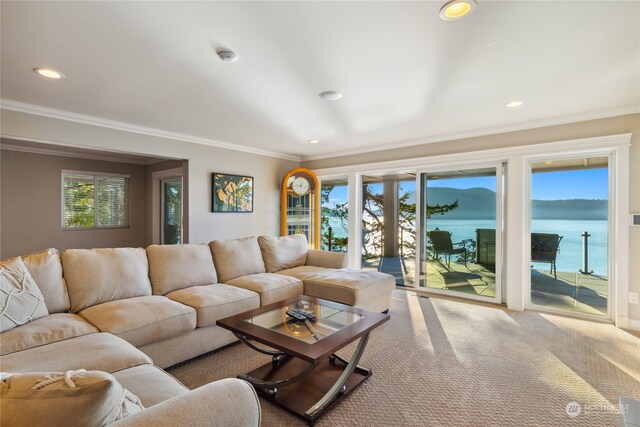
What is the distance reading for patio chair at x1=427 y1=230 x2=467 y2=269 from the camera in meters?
4.47

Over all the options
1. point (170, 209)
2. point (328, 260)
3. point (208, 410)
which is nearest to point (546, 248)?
point (328, 260)

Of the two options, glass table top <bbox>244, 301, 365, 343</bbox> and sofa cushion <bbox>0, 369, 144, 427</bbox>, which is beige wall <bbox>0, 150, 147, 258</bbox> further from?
sofa cushion <bbox>0, 369, 144, 427</bbox>

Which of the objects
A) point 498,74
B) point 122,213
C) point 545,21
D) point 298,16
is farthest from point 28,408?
point 122,213

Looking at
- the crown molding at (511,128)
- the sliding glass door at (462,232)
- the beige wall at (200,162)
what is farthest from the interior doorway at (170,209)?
the sliding glass door at (462,232)

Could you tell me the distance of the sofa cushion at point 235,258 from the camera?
3367mm

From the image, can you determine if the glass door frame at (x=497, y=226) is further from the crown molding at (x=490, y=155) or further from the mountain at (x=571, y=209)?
the mountain at (x=571, y=209)

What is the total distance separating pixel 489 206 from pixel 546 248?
825mm

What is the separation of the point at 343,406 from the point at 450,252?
10.6 ft

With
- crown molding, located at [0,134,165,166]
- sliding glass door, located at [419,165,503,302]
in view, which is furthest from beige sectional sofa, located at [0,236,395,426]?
crown molding, located at [0,134,165,166]

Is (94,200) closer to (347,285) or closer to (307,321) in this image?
(347,285)

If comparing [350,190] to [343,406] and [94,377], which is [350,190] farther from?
[94,377]

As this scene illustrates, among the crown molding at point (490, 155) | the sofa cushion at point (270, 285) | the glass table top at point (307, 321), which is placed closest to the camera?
the glass table top at point (307, 321)

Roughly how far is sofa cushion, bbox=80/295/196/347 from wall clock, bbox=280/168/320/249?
330cm

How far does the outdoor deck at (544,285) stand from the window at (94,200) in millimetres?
5596
